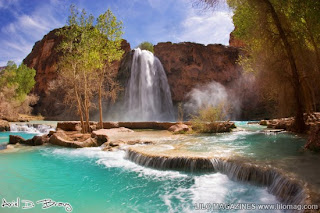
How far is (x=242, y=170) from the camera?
595cm

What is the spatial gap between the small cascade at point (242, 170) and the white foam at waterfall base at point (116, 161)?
0.95ft

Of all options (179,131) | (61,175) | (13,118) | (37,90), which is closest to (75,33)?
(179,131)

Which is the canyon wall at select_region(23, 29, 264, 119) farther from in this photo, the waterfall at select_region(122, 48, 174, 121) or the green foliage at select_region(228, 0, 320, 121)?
the green foliage at select_region(228, 0, 320, 121)

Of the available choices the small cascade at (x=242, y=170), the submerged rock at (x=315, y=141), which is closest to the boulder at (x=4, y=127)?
the small cascade at (x=242, y=170)

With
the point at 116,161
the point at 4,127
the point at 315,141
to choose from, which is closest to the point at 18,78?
the point at 4,127

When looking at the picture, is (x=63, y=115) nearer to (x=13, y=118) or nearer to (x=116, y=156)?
(x=13, y=118)

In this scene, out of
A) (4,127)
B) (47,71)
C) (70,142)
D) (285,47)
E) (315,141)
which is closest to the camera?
(315,141)

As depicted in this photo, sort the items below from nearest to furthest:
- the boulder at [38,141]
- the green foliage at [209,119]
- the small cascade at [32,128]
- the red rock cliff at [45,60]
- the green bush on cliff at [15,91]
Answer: the boulder at [38,141]
the green foliage at [209,119]
the small cascade at [32,128]
the green bush on cliff at [15,91]
the red rock cliff at [45,60]

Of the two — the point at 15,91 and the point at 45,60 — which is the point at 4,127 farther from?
the point at 45,60

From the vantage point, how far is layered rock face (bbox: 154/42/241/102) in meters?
39.1

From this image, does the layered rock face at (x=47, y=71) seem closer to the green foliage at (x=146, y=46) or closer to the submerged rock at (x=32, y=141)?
the green foliage at (x=146, y=46)

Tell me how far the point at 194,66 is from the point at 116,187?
35.0m

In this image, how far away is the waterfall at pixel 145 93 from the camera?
34094 mm

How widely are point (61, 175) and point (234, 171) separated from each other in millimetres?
4982
